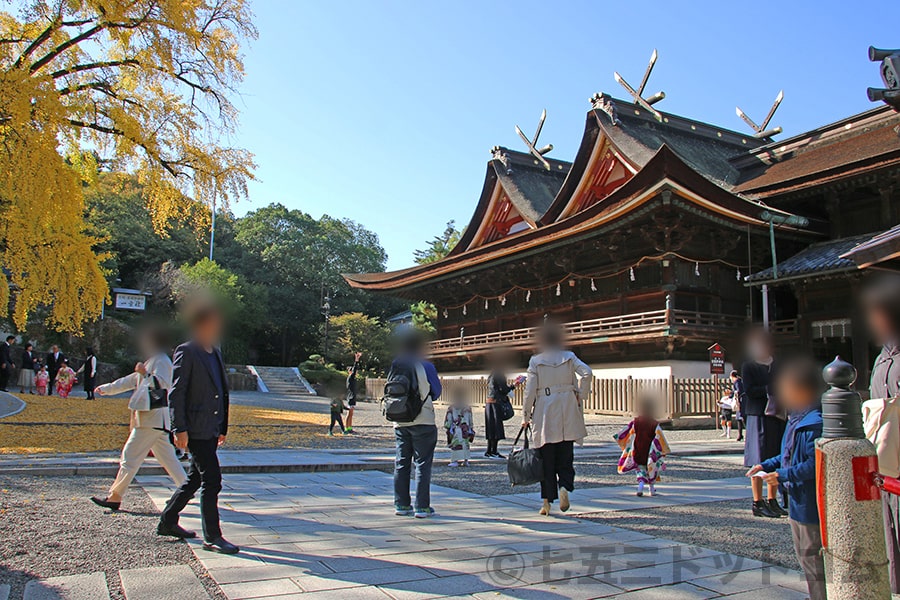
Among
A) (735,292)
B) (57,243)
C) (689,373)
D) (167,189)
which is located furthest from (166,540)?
(735,292)

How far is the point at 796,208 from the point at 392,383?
1912cm

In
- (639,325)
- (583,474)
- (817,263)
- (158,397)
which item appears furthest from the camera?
(639,325)

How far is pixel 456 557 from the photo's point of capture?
4.13 m

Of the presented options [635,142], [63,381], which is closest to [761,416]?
[635,142]

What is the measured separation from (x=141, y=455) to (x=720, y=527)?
15.8 ft

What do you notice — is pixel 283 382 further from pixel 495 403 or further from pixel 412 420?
pixel 412 420

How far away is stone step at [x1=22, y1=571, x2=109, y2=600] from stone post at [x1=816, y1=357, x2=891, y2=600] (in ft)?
10.9

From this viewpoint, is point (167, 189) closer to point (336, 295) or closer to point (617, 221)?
point (617, 221)

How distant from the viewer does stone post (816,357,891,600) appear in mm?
2430

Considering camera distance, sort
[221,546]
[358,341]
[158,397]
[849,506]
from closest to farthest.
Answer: [849,506], [221,546], [158,397], [358,341]

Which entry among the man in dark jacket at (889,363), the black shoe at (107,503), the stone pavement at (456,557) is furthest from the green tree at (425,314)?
the man in dark jacket at (889,363)

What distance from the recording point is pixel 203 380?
431cm

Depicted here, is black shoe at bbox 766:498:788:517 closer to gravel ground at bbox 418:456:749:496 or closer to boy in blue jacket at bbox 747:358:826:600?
gravel ground at bbox 418:456:749:496

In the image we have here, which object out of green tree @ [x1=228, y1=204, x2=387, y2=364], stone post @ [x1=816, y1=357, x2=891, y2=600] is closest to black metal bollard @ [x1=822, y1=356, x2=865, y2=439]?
stone post @ [x1=816, y1=357, x2=891, y2=600]
